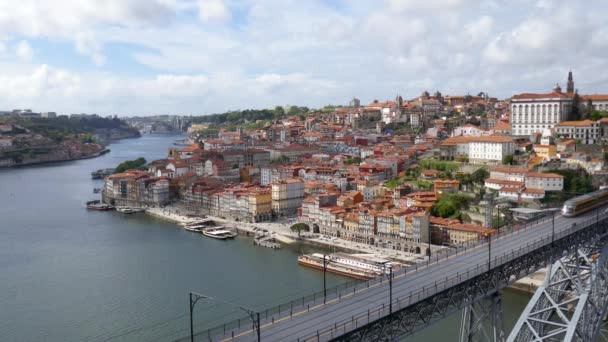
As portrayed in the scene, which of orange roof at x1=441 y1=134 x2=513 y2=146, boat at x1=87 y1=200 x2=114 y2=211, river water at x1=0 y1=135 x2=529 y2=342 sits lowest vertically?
river water at x1=0 y1=135 x2=529 y2=342

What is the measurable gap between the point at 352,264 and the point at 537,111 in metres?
15.0

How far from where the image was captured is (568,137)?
2253 cm

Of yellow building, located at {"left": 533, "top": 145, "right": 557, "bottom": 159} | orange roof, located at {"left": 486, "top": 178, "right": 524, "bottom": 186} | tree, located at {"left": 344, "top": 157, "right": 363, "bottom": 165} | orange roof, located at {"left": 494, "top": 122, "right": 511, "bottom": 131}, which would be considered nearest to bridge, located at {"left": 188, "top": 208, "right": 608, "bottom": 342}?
orange roof, located at {"left": 486, "top": 178, "right": 524, "bottom": 186}

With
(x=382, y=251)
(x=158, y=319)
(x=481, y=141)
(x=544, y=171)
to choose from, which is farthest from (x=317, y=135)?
(x=158, y=319)

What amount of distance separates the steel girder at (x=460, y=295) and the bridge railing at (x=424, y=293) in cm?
4

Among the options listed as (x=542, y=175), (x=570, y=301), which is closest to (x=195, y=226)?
(x=542, y=175)

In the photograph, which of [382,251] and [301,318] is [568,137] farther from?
[301,318]

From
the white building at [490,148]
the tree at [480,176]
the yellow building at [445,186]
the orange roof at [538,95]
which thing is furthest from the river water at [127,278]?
the orange roof at [538,95]

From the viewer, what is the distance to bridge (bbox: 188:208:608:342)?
19.1 feet

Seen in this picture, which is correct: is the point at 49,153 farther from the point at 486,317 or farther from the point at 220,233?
the point at 486,317

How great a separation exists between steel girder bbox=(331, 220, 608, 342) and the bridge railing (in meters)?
0.04

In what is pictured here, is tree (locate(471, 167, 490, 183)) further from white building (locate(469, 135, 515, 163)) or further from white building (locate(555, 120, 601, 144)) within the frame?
Answer: white building (locate(555, 120, 601, 144))

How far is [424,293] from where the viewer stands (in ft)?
21.7

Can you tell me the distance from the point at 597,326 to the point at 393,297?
11.1 ft
